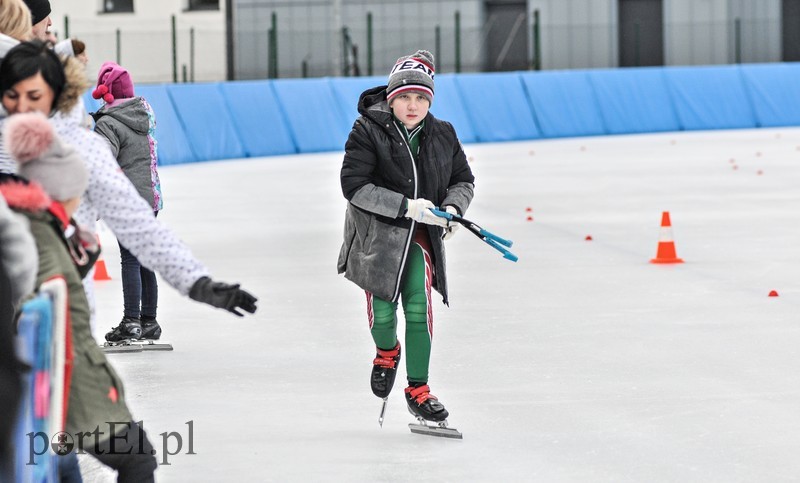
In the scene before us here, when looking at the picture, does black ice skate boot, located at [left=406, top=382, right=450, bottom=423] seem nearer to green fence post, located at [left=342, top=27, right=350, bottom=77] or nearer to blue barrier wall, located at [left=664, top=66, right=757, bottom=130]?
blue barrier wall, located at [left=664, top=66, right=757, bottom=130]

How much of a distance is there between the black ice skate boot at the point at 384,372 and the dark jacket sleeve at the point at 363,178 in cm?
61

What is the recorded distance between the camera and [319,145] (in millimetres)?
25875

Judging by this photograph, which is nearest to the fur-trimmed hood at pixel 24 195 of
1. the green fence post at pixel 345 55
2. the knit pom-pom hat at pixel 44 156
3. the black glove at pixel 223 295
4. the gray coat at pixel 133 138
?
the knit pom-pom hat at pixel 44 156

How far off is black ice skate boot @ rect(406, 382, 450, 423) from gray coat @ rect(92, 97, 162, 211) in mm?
2331

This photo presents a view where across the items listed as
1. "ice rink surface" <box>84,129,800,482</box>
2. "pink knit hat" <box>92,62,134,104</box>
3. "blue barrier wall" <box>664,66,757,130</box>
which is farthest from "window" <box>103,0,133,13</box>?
"pink knit hat" <box>92,62,134,104</box>

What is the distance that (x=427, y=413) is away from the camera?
5.89m

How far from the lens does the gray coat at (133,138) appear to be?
25.2 ft

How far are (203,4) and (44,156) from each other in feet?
124

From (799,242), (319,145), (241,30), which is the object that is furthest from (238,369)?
(241,30)

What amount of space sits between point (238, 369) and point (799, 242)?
21.2 feet

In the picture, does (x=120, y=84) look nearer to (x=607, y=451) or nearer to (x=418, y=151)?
(x=418, y=151)

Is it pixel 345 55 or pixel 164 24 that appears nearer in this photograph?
pixel 345 55

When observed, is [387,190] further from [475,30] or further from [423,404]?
[475,30]

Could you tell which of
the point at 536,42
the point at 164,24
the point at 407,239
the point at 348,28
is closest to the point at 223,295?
the point at 407,239
